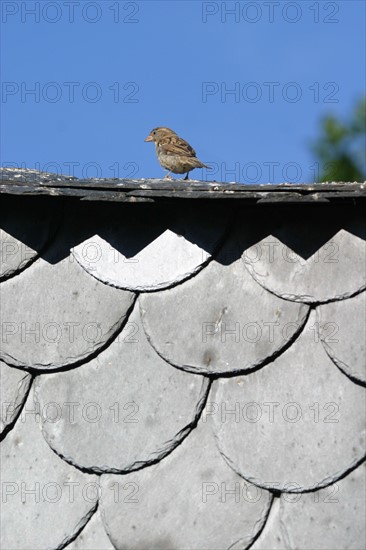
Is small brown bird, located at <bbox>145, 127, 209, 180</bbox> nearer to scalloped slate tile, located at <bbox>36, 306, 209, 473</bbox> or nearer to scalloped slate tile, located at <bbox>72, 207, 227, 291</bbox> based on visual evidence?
scalloped slate tile, located at <bbox>72, 207, 227, 291</bbox>

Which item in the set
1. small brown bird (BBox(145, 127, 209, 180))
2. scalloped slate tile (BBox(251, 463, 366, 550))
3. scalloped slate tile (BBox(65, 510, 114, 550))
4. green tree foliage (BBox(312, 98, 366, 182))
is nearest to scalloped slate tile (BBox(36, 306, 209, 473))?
scalloped slate tile (BBox(65, 510, 114, 550))

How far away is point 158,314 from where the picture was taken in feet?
7.96

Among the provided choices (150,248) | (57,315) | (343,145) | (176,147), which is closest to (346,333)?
(150,248)

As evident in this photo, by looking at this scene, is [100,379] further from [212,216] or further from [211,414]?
[212,216]

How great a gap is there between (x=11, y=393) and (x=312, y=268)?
844 millimetres

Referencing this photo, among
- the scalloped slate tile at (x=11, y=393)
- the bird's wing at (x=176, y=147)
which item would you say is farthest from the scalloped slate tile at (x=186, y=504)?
the bird's wing at (x=176, y=147)

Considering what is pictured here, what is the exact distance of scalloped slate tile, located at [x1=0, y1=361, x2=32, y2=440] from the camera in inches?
96.5

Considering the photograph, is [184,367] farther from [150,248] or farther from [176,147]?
Result: [176,147]

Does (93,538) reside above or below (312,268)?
below

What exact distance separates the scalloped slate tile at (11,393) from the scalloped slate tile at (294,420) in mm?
510

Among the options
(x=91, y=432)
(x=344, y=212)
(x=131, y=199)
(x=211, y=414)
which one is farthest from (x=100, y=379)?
(x=344, y=212)

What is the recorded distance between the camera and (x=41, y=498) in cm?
236

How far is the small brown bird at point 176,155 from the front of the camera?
5.86 meters

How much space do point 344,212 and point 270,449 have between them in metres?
0.62
